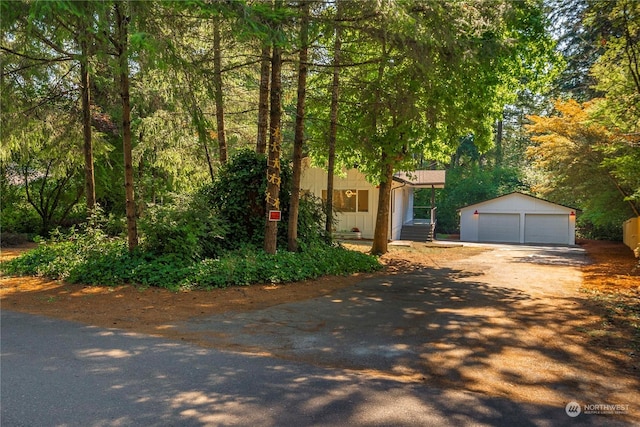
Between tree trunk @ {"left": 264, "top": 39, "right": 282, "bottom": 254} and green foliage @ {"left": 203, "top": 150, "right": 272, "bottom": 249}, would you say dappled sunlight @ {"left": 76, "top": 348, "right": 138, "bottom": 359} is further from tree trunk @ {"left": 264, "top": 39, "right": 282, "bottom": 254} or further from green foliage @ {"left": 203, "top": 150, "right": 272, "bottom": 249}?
green foliage @ {"left": 203, "top": 150, "right": 272, "bottom": 249}

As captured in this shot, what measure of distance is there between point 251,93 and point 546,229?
64.2 ft

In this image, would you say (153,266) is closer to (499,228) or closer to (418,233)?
(418,233)

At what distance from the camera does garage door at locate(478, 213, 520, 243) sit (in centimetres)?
2670

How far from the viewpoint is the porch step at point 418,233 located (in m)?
25.0

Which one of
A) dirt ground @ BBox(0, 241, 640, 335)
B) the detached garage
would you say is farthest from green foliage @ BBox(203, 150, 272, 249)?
the detached garage

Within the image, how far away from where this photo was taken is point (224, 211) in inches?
438

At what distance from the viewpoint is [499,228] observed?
2706 centimetres

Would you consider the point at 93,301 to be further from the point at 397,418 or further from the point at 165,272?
the point at 397,418

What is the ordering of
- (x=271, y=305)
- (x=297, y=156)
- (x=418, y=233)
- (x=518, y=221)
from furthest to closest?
(x=518, y=221)
(x=418, y=233)
(x=297, y=156)
(x=271, y=305)

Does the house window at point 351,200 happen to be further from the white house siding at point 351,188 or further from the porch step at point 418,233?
the porch step at point 418,233

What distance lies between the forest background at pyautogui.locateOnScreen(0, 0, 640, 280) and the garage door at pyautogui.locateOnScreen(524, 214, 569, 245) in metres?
11.5

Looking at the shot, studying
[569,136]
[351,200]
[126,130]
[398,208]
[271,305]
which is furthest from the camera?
[398,208]

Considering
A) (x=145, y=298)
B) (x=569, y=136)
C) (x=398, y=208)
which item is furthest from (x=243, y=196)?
(x=569, y=136)

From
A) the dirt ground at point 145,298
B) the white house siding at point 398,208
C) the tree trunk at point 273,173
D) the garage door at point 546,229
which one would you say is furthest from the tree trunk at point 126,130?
the garage door at point 546,229
